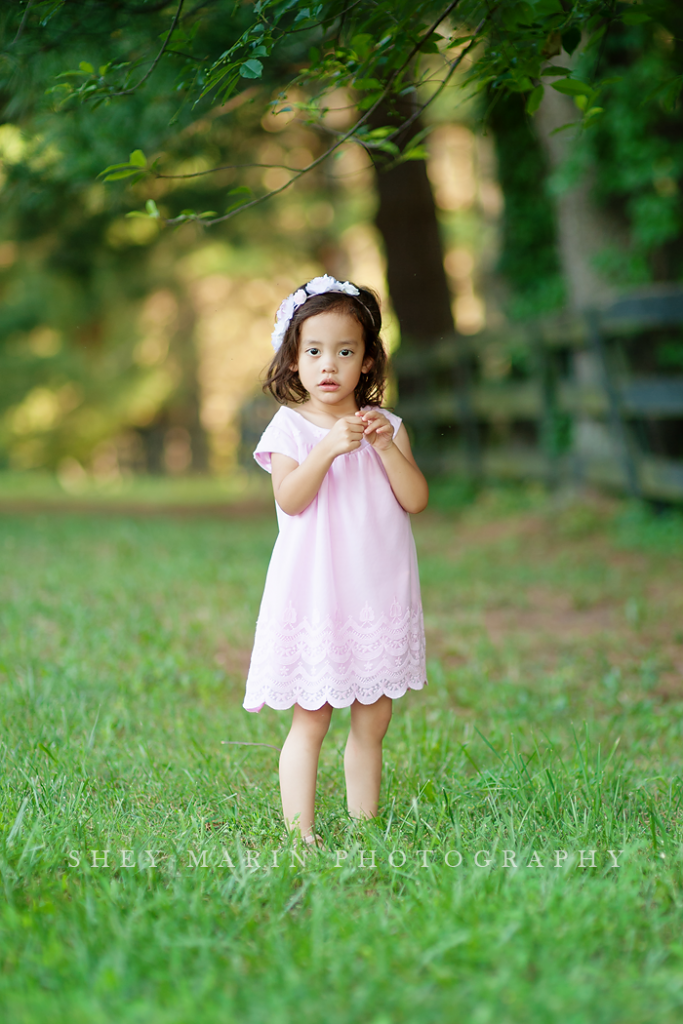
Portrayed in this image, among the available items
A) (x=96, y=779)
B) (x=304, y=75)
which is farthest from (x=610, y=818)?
(x=304, y=75)

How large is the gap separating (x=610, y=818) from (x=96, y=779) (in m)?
1.38

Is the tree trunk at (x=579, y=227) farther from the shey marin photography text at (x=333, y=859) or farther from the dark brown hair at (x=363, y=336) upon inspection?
the shey marin photography text at (x=333, y=859)

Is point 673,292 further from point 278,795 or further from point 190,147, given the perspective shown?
point 278,795

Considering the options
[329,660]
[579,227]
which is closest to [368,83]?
[329,660]

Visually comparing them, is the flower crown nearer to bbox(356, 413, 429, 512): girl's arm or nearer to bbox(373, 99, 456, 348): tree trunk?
bbox(356, 413, 429, 512): girl's arm

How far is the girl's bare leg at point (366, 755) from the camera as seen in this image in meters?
2.59

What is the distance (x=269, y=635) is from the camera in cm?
251

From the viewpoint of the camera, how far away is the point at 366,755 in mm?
2600

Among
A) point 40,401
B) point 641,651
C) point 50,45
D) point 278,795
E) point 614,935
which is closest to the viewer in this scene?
point 614,935

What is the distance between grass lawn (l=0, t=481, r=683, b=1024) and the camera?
1.62 meters

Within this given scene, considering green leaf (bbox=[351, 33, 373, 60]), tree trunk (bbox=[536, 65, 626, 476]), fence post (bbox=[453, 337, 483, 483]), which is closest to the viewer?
green leaf (bbox=[351, 33, 373, 60])

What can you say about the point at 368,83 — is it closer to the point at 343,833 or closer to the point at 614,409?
the point at 343,833

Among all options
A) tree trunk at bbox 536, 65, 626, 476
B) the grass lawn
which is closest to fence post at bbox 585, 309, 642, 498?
tree trunk at bbox 536, 65, 626, 476

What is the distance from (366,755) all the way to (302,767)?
0.18 metres
